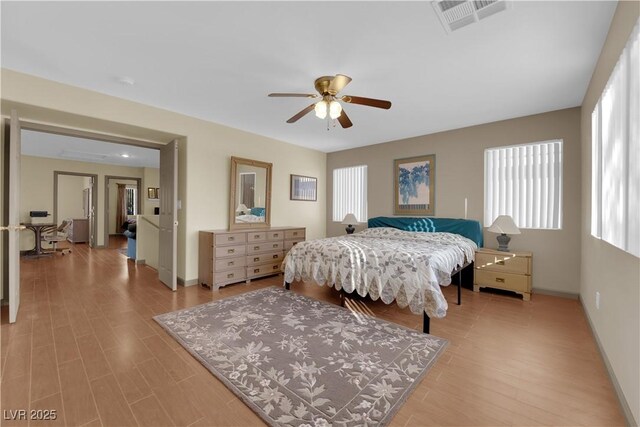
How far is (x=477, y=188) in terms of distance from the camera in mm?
4258

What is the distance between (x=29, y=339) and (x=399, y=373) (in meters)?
3.15

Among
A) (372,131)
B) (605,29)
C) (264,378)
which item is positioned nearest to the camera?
(264,378)

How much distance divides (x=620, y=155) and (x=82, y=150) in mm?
8530

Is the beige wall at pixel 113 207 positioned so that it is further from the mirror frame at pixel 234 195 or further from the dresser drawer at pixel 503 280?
the dresser drawer at pixel 503 280

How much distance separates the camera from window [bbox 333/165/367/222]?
5750 mm

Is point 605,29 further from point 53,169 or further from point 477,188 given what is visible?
point 53,169

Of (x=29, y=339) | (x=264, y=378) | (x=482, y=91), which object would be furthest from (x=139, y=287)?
(x=482, y=91)

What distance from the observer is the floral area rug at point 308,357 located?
160 cm

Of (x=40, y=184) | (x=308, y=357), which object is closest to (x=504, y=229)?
(x=308, y=357)

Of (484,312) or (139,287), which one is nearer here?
(484,312)

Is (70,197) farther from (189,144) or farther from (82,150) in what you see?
(189,144)

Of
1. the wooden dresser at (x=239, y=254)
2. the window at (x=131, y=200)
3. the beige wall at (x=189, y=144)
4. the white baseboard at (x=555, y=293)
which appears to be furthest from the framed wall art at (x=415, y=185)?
the window at (x=131, y=200)

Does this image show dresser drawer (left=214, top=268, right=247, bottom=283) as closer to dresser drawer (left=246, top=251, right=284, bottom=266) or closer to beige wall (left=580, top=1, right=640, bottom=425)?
dresser drawer (left=246, top=251, right=284, bottom=266)

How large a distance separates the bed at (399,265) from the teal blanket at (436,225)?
1 centimetres
